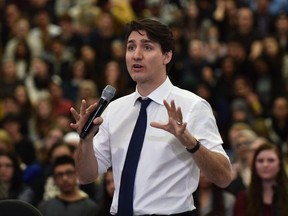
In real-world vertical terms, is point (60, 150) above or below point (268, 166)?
below

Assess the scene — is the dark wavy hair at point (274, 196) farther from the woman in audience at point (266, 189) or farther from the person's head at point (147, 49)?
the person's head at point (147, 49)

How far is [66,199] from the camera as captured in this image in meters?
8.27

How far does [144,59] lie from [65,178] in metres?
3.46

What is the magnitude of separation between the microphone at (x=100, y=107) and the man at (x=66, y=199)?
329 cm

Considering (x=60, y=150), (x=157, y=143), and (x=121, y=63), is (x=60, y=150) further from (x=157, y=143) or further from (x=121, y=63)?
(x=121, y=63)

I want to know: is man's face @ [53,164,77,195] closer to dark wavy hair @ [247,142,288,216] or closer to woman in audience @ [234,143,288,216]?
woman in audience @ [234,143,288,216]

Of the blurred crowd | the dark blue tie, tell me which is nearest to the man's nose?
the dark blue tie

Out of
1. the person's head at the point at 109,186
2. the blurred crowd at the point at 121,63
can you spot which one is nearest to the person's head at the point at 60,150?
the blurred crowd at the point at 121,63

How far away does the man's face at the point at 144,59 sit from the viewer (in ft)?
16.4

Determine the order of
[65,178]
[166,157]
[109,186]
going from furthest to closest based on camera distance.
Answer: [65,178], [109,186], [166,157]

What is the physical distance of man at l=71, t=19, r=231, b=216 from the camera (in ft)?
16.1

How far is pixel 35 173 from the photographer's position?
9625 mm

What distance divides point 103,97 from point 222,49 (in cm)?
1036

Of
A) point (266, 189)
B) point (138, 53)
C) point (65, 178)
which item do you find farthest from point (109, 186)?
point (138, 53)
